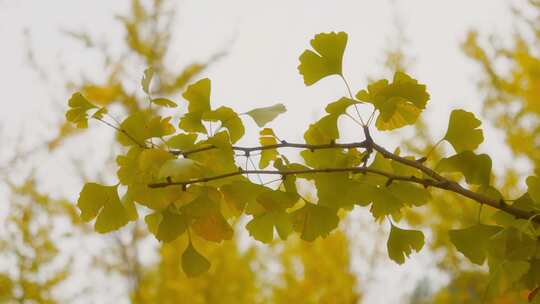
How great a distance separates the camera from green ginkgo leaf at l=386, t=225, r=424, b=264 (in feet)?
1.58

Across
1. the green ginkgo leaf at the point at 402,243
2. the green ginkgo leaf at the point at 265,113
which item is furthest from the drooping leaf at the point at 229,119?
the green ginkgo leaf at the point at 402,243

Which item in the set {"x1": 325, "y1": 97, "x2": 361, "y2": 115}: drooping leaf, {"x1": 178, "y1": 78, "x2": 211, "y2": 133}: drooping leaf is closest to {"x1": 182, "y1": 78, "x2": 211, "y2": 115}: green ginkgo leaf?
{"x1": 178, "y1": 78, "x2": 211, "y2": 133}: drooping leaf

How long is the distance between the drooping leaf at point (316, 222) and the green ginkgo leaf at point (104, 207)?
0.16 meters

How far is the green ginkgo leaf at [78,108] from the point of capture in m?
0.47

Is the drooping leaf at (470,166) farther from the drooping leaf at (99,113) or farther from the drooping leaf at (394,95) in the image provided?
the drooping leaf at (99,113)

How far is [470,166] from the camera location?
18.2 inches

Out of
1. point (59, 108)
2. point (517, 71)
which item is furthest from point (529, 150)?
point (59, 108)

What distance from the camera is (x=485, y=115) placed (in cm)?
241

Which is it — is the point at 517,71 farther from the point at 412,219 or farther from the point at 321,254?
the point at 321,254

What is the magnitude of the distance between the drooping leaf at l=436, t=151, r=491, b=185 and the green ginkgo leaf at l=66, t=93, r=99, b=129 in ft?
1.02

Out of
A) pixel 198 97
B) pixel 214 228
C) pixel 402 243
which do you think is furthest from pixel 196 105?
pixel 402 243

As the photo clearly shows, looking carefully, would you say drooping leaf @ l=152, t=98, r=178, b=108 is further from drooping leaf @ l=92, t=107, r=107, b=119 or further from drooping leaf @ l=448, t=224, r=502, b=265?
drooping leaf @ l=448, t=224, r=502, b=265

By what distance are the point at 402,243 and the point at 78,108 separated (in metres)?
0.31

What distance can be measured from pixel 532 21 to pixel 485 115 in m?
0.51
